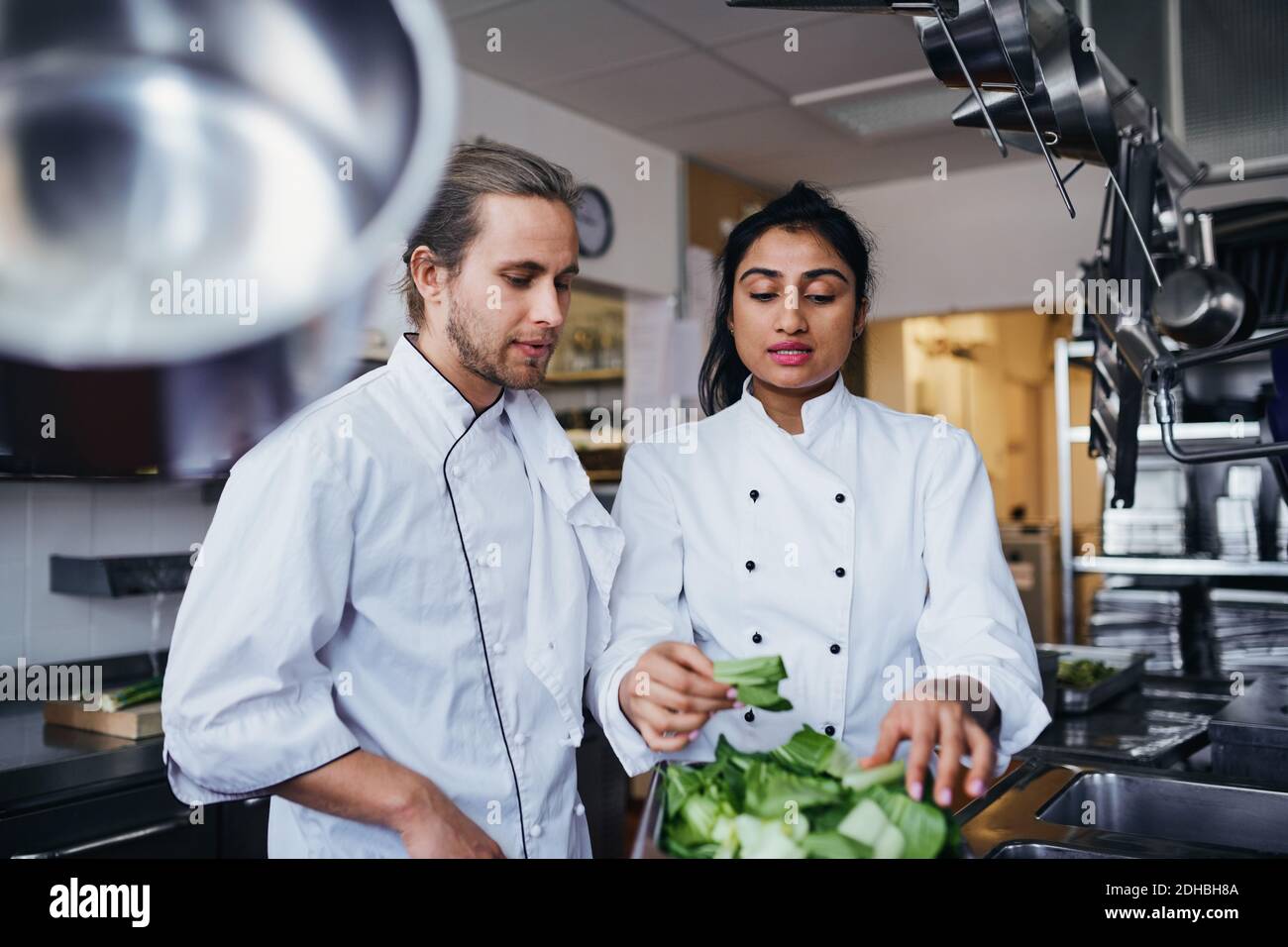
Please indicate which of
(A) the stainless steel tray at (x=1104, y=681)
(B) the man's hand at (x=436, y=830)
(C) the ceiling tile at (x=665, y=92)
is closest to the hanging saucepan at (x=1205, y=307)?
(A) the stainless steel tray at (x=1104, y=681)

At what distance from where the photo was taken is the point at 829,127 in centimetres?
364

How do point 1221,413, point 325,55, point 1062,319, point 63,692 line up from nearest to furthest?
1. point 325,55
2. point 63,692
3. point 1221,413
4. point 1062,319

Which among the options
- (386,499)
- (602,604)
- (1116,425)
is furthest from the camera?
(1116,425)

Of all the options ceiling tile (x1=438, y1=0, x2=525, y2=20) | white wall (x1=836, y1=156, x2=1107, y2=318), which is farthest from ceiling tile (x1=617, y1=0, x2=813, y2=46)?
white wall (x1=836, y1=156, x2=1107, y2=318)

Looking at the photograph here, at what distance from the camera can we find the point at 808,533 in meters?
1.22

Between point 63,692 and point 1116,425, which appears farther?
point 63,692

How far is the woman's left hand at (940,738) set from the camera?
2.83 ft

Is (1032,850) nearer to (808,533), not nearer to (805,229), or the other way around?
(808,533)

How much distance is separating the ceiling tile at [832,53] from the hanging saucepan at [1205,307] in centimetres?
134

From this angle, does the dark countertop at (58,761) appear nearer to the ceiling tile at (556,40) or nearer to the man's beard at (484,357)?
the man's beard at (484,357)

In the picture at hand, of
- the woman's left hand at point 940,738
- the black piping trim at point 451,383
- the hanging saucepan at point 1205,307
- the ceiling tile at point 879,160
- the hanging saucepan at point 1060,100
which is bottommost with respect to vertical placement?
the woman's left hand at point 940,738
